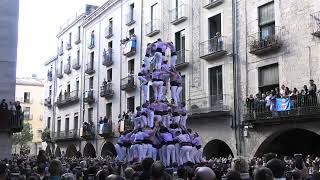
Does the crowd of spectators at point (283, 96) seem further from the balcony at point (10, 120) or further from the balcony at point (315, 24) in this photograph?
the balcony at point (10, 120)

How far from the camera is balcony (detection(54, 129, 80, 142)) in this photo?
40638mm

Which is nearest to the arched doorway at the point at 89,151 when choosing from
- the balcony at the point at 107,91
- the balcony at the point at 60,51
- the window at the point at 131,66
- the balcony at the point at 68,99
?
the balcony at the point at 68,99

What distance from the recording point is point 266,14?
75.0 ft

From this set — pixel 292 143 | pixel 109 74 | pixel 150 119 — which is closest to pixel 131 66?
pixel 109 74

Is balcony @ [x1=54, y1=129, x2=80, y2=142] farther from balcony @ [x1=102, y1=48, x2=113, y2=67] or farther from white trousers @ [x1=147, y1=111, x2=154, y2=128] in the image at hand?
white trousers @ [x1=147, y1=111, x2=154, y2=128]

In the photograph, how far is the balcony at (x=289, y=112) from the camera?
758 inches

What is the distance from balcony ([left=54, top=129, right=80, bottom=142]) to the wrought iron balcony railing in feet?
53.8

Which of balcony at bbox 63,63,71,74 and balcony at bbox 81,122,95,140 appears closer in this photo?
balcony at bbox 81,122,95,140

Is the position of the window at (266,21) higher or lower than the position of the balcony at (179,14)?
lower

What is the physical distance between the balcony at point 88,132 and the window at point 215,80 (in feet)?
46.6

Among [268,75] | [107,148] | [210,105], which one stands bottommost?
[107,148]

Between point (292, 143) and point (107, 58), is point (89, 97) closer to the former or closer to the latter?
point (107, 58)

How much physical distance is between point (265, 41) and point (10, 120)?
1159cm

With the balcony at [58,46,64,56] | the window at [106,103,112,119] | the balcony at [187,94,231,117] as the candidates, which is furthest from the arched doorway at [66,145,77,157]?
the balcony at [187,94,231,117]
